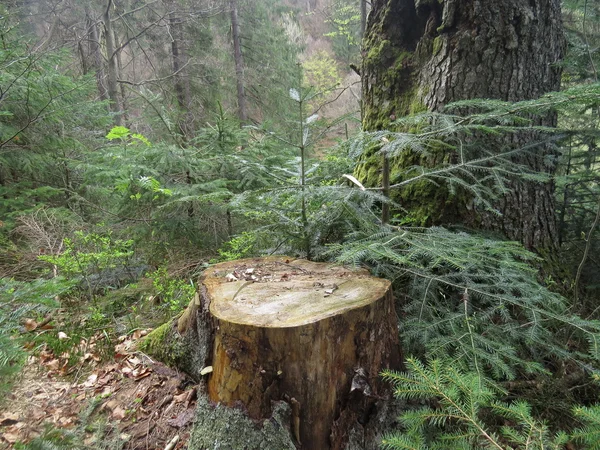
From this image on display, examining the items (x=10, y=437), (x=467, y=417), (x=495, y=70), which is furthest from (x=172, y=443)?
(x=495, y=70)

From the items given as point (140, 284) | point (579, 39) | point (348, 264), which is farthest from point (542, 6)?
point (140, 284)

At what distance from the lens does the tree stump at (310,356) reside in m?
1.58

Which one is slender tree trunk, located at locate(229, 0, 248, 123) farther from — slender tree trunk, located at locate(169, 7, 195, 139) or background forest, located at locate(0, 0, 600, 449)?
background forest, located at locate(0, 0, 600, 449)

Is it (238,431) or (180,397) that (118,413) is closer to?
(180,397)

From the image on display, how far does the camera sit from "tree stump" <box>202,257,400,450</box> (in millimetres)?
1578

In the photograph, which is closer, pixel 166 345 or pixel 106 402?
pixel 106 402

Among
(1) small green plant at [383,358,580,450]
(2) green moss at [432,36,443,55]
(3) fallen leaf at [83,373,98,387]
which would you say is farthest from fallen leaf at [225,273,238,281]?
(2) green moss at [432,36,443,55]

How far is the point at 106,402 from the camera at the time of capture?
219cm

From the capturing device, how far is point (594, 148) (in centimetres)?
315

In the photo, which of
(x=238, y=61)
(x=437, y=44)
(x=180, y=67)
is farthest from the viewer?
(x=238, y=61)

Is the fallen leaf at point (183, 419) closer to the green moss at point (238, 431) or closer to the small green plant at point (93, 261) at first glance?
the green moss at point (238, 431)

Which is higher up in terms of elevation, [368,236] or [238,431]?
[368,236]

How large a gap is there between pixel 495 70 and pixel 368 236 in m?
1.70

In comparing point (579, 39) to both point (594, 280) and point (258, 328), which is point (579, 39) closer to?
point (594, 280)
